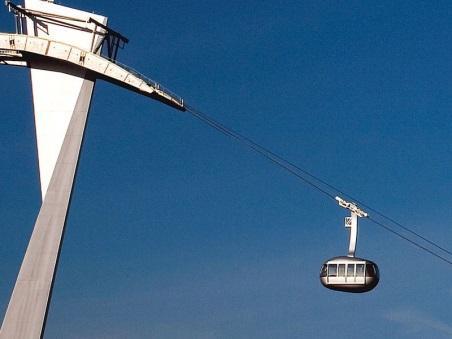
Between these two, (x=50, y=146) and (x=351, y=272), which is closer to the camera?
(x=50, y=146)

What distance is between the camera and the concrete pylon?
6372 centimetres

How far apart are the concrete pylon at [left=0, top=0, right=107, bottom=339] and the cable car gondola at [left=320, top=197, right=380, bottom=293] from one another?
1806 centimetres

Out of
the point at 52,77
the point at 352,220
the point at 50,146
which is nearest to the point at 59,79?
the point at 52,77

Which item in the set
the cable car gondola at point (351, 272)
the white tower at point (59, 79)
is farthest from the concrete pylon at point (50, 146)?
the cable car gondola at point (351, 272)

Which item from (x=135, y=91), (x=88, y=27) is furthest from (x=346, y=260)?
(x=88, y=27)

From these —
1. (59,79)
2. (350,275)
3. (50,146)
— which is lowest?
(350,275)

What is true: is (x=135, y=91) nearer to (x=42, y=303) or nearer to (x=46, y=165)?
(x=46, y=165)

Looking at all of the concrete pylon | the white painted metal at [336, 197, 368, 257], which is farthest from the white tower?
the white painted metal at [336, 197, 368, 257]

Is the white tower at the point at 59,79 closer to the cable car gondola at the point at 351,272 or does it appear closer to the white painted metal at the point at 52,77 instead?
the white painted metal at the point at 52,77

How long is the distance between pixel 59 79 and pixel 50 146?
4.55 meters

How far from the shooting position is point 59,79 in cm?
6988

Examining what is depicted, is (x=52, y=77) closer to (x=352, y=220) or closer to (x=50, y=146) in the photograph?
(x=50, y=146)

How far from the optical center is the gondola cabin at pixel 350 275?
71562 mm

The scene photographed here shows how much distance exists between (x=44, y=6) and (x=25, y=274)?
17.3 meters
